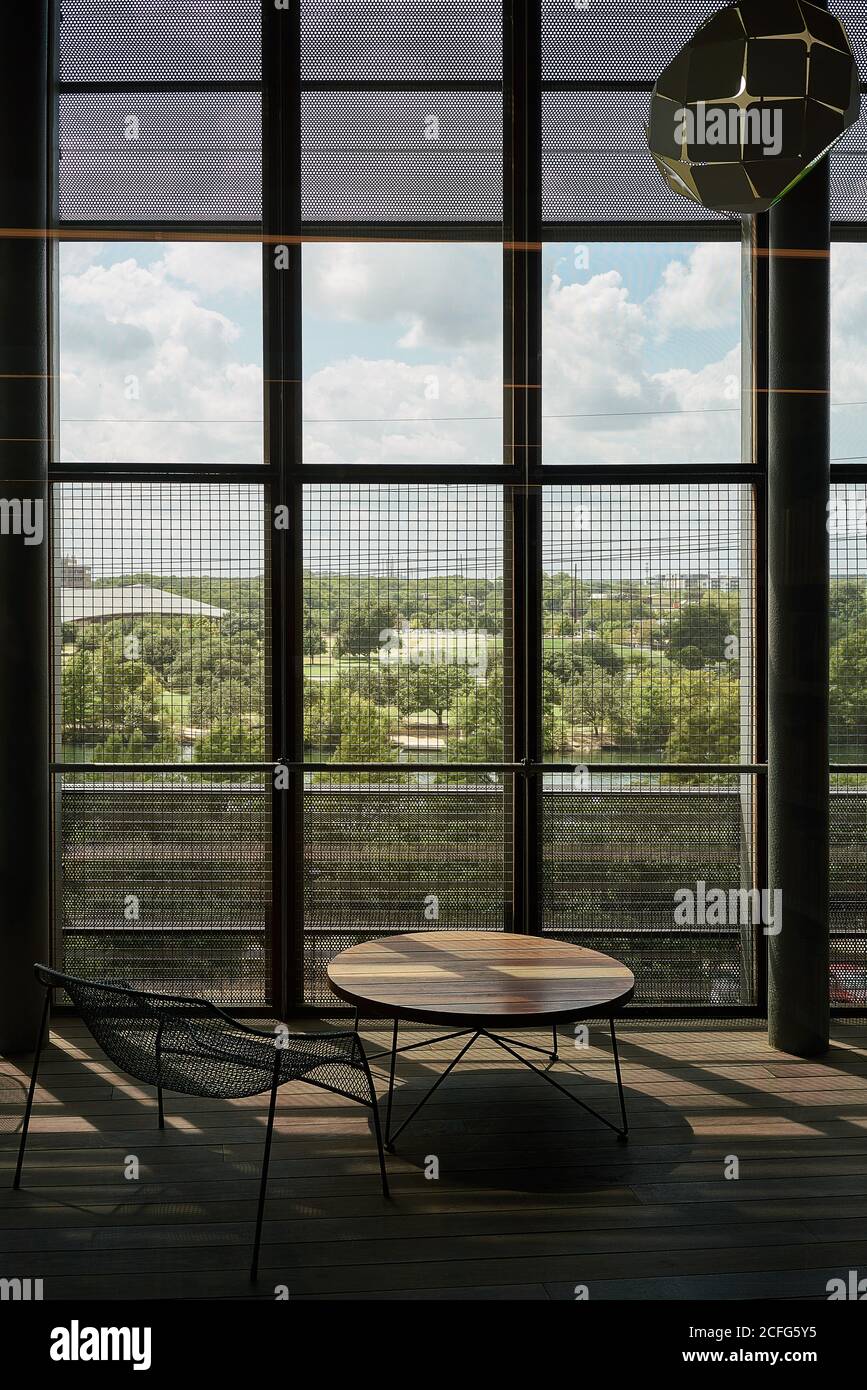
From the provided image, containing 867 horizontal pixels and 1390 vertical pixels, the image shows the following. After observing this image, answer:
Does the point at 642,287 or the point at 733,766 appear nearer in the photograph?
the point at 642,287

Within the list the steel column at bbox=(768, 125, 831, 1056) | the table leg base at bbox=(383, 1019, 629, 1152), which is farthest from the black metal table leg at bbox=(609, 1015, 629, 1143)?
the steel column at bbox=(768, 125, 831, 1056)

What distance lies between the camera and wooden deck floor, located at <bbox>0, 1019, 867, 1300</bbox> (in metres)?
→ 2.29

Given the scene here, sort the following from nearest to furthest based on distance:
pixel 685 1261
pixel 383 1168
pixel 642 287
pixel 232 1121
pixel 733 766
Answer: pixel 685 1261, pixel 383 1168, pixel 232 1121, pixel 642 287, pixel 733 766

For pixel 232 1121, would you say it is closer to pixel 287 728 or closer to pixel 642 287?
pixel 287 728

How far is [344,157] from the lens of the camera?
327 cm

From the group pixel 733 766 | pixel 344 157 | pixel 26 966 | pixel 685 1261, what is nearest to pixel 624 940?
pixel 733 766

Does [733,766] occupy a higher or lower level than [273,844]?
higher

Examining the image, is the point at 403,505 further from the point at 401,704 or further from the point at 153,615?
the point at 153,615

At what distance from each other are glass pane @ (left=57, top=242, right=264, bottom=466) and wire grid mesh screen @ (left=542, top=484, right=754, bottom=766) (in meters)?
1.22

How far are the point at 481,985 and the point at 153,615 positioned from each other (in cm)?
167

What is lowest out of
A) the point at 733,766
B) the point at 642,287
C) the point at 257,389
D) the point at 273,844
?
the point at 273,844

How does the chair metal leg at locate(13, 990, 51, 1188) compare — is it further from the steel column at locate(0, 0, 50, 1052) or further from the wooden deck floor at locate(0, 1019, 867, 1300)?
the steel column at locate(0, 0, 50, 1052)

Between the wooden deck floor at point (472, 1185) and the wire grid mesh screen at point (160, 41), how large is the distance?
317cm

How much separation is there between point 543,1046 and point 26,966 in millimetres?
1828
